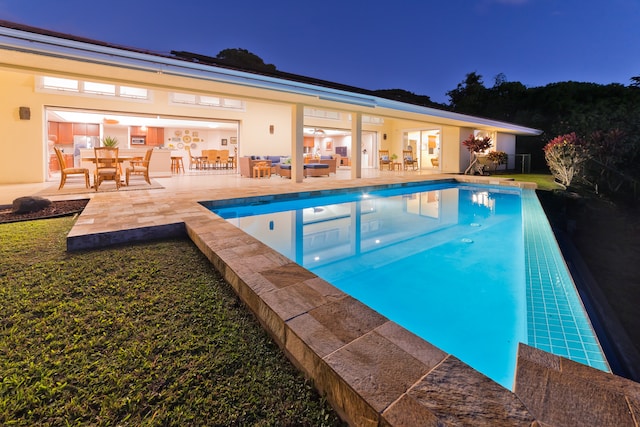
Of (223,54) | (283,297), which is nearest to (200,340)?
(283,297)

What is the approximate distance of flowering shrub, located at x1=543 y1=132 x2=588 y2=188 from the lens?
8977 mm

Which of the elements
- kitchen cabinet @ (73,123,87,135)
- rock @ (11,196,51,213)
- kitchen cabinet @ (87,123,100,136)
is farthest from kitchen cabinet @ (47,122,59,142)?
rock @ (11,196,51,213)

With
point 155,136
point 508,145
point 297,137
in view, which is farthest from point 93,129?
point 508,145

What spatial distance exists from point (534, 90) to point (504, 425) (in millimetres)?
27527

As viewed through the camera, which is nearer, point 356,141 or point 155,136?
point 356,141

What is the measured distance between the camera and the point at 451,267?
3.37m

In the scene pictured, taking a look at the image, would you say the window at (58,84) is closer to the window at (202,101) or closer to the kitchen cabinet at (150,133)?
the window at (202,101)

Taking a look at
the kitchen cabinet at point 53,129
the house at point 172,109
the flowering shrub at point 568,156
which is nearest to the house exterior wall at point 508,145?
the house at point 172,109

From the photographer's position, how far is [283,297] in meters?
1.83

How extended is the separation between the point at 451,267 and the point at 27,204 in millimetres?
5611

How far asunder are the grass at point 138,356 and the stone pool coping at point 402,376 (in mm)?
122

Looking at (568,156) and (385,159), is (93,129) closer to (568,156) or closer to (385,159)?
(385,159)

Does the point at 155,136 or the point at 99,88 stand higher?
the point at 99,88

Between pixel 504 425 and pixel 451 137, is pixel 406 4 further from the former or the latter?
pixel 504 425
